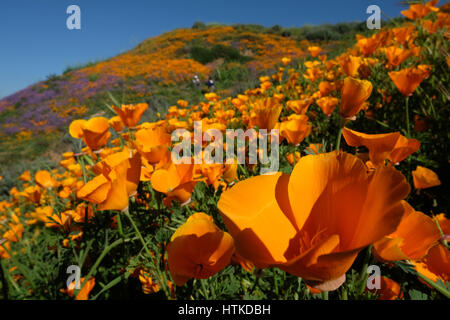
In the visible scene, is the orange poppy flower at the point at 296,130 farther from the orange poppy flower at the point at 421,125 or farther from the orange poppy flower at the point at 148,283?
the orange poppy flower at the point at 421,125

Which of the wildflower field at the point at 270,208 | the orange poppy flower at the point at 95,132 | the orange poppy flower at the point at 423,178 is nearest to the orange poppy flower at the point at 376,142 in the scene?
the wildflower field at the point at 270,208

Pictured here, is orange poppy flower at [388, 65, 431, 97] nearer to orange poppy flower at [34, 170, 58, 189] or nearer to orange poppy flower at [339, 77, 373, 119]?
orange poppy flower at [339, 77, 373, 119]

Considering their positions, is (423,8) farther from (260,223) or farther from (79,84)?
(79,84)

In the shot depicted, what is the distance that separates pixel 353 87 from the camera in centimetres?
91

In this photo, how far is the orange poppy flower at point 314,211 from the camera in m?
0.33

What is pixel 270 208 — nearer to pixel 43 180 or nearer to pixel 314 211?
pixel 314 211

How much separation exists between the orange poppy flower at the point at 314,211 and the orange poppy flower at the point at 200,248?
0.09 meters

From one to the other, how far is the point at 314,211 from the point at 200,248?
22 cm

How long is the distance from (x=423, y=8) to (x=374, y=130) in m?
0.99

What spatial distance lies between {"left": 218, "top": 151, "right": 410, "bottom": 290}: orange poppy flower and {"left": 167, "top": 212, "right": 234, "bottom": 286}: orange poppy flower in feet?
0.30

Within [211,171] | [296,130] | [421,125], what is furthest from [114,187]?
[421,125]

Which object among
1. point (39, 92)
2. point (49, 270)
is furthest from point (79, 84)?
point (49, 270)

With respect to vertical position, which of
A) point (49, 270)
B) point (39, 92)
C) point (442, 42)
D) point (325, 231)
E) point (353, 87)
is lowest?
point (49, 270)
